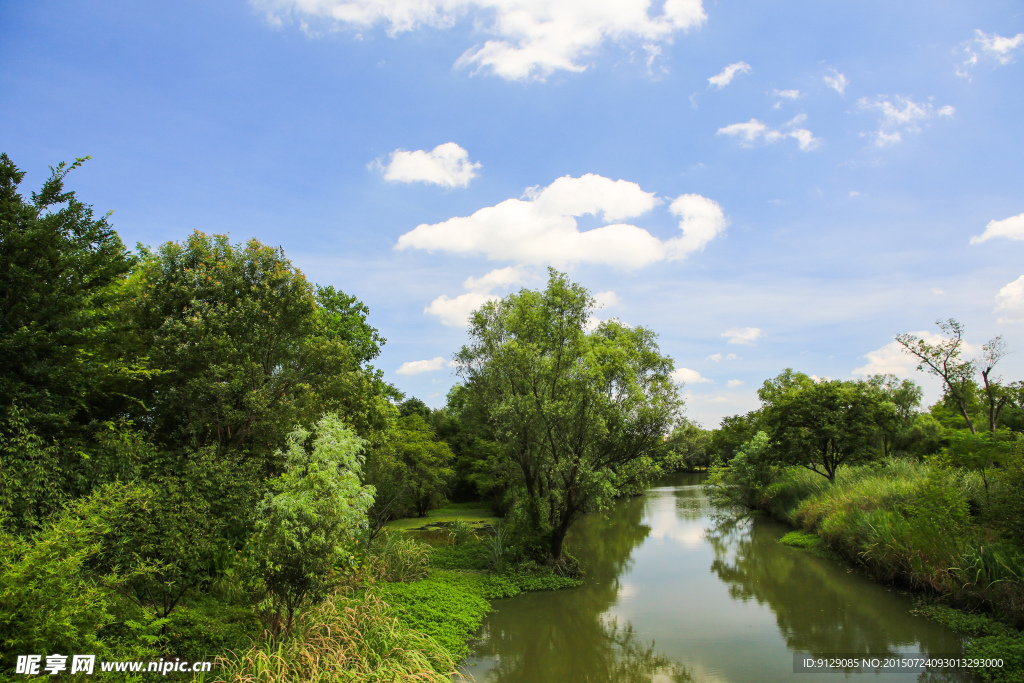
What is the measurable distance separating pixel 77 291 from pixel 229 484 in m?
4.99

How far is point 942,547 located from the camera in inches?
456

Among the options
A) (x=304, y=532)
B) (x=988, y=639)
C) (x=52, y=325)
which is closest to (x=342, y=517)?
(x=304, y=532)

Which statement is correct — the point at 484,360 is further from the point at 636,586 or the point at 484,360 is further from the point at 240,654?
the point at 240,654

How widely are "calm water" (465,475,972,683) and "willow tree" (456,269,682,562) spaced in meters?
2.82

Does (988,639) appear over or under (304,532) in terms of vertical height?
under

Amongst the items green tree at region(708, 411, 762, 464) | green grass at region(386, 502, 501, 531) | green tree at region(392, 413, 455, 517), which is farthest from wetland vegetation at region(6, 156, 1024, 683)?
green tree at region(708, 411, 762, 464)

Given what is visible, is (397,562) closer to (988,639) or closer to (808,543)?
(988,639)

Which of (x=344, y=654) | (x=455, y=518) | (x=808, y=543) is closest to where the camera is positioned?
(x=344, y=654)

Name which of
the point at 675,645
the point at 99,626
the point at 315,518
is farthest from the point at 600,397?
the point at 99,626

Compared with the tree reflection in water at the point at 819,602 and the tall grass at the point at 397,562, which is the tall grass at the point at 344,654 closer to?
the tall grass at the point at 397,562

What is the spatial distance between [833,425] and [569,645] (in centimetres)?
2008

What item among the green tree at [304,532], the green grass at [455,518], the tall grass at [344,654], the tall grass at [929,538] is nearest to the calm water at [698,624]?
the tall grass at [929,538]

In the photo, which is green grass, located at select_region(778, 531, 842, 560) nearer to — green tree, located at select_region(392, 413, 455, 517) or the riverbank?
the riverbank

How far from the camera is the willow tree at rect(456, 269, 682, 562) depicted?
14195 millimetres
